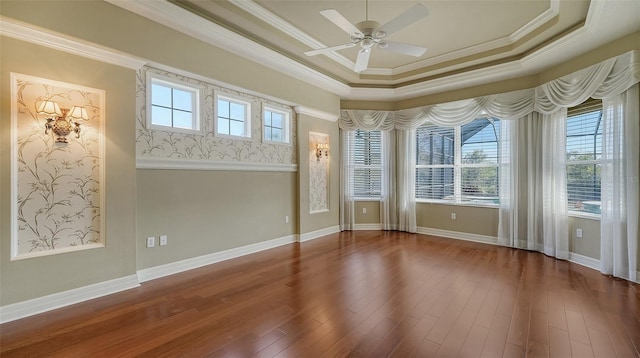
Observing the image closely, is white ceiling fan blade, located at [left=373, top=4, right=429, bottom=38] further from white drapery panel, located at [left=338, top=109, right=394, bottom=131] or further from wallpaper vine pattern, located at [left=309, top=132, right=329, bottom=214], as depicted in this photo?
white drapery panel, located at [left=338, top=109, right=394, bottom=131]

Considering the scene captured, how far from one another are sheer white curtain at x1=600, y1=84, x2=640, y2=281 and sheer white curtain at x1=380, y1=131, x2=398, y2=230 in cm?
334

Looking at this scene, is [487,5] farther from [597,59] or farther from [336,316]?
[336,316]

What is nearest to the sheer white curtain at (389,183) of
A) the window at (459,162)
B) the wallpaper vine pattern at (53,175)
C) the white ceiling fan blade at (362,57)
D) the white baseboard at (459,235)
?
the window at (459,162)

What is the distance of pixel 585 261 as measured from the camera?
12.8ft

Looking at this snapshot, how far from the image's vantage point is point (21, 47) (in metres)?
2.46

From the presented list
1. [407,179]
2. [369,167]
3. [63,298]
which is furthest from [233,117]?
[407,179]

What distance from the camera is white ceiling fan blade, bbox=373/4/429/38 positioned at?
2.44 metres

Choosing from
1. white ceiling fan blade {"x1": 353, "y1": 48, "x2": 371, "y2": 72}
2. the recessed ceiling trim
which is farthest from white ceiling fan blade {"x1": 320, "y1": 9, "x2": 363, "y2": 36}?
the recessed ceiling trim

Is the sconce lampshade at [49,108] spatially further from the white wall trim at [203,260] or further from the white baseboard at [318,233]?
the white baseboard at [318,233]

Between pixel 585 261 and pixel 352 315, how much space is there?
3.73m

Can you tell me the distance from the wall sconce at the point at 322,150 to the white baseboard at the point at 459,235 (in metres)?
2.63

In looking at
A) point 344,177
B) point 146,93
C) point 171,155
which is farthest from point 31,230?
point 344,177

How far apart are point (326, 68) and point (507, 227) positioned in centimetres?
434

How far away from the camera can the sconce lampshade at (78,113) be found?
8.80 feet
